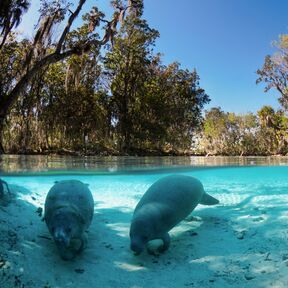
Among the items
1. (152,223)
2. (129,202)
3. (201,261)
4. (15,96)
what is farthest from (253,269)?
(15,96)

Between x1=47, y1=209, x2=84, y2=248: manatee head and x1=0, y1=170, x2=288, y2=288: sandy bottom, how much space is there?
272 millimetres

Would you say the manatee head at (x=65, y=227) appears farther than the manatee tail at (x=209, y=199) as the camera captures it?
No

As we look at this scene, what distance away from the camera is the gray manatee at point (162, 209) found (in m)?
4.29

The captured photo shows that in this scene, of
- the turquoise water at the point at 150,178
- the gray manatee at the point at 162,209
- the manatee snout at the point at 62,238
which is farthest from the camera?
the turquoise water at the point at 150,178

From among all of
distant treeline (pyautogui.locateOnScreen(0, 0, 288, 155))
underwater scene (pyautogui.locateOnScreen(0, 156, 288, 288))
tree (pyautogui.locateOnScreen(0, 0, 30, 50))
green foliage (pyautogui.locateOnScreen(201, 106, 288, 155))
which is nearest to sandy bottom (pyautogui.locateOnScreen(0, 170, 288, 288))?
underwater scene (pyautogui.locateOnScreen(0, 156, 288, 288))

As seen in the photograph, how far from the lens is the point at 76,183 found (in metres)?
5.30

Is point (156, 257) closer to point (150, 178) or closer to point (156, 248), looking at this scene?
point (156, 248)

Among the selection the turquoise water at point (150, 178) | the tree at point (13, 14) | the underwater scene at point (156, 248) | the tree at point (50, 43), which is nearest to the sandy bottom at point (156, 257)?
the underwater scene at point (156, 248)

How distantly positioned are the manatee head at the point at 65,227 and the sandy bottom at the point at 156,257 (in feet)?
0.89

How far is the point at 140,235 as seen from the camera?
424 centimetres

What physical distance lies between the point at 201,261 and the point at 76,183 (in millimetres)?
2370

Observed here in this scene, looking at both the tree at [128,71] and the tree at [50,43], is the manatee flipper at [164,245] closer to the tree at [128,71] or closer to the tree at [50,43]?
the tree at [50,43]

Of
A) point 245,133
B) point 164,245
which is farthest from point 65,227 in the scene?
point 245,133

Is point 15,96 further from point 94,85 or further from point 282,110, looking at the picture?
point 282,110
